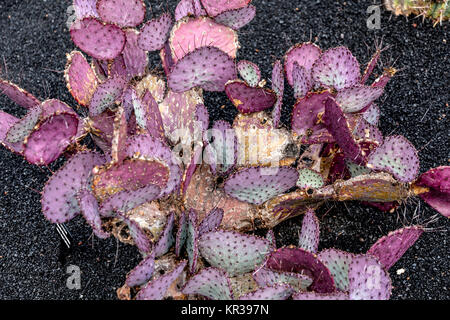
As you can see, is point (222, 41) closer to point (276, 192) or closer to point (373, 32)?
point (276, 192)

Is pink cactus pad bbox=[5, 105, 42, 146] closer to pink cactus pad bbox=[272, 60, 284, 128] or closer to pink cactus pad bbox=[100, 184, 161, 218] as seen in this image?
pink cactus pad bbox=[100, 184, 161, 218]

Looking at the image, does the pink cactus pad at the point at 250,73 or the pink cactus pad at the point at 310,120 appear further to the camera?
the pink cactus pad at the point at 250,73

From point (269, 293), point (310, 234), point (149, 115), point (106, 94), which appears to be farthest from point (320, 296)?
point (106, 94)

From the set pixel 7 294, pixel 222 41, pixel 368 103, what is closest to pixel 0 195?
pixel 7 294

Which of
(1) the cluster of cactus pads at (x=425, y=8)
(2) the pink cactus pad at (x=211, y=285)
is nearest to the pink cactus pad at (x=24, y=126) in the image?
(2) the pink cactus pad at (x=211, y=285)

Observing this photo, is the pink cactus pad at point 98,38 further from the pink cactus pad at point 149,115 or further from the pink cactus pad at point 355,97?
the pink cactus pad at point 355,97

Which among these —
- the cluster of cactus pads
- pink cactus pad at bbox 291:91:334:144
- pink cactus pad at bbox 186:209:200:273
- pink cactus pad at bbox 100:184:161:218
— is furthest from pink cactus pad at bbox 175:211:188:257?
the cluster of cactus pads
